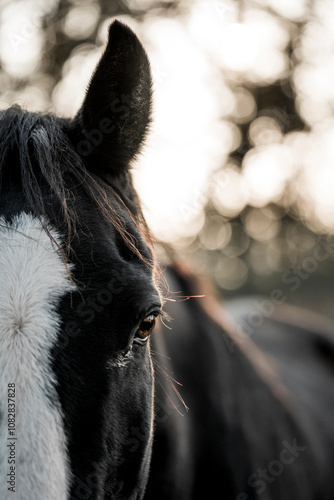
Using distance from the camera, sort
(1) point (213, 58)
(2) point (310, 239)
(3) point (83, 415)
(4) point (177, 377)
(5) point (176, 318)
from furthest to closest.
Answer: (2) point (310, 239)
(1) point (213, 58)
(5) point (176, 318)
(4) point (177, 377)
(3) point (83, 415)

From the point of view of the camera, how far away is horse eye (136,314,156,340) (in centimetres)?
152

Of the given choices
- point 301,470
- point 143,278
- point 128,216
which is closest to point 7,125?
point 128,216

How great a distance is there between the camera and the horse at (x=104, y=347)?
1.19m

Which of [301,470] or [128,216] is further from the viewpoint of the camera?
[301,470]

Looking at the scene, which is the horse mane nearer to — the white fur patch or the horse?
the horse

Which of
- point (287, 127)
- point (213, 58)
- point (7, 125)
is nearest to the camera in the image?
point (7, 125)

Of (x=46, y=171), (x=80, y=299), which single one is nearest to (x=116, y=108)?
(x=46, y=171)

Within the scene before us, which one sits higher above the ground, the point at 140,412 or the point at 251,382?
the point at 140,412

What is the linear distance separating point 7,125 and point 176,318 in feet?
4.53

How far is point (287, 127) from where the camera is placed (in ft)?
51.8

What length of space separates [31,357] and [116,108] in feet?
3.21

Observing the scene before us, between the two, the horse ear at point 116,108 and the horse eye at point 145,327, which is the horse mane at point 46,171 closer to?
the horse ear at point 116,108

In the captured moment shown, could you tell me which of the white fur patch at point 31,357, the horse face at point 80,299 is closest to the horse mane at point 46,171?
the horse face at point 80,299

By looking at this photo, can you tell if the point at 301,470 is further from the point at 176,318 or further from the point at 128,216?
the point at 128,216
